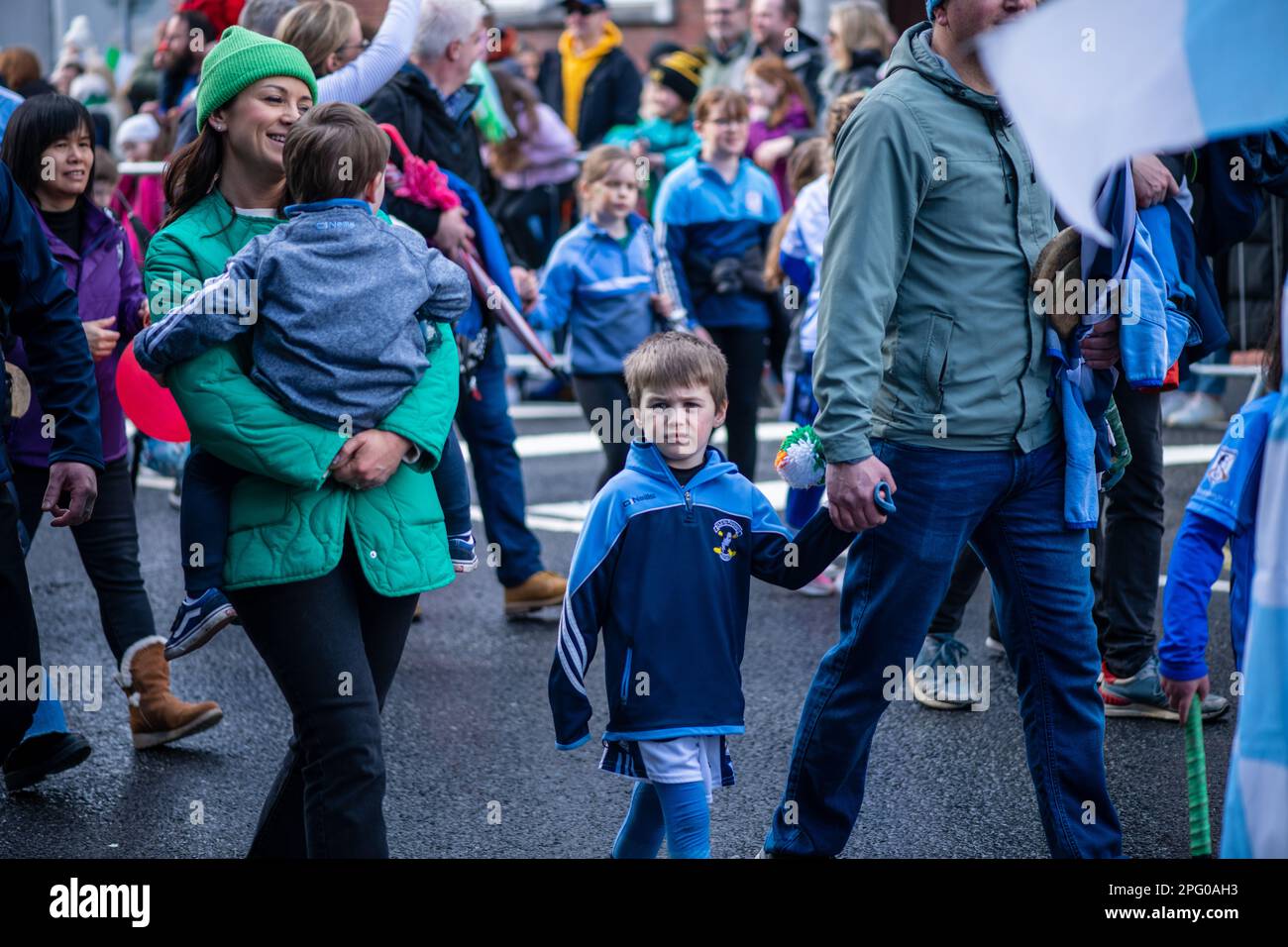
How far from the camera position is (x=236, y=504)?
3.53 m

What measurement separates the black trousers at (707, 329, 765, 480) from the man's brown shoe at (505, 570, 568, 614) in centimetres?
127

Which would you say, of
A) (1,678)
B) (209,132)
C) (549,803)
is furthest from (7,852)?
(209,132)

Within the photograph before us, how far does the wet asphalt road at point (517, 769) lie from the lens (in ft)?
14.8

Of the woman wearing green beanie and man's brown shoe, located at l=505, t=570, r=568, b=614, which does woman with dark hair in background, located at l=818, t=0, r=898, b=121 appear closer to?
man's brown shoe, located at l=505, t=570, r=568, b=614

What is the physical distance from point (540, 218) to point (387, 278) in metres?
9.28

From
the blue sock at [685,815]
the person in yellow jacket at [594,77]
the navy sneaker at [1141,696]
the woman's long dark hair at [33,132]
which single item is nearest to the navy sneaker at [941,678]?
the navy sneaker at [1141,696]

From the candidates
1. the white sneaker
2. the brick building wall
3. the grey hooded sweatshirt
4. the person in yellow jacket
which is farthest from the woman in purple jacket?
the brick building wall

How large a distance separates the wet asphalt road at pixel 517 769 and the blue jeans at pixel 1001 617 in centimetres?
60

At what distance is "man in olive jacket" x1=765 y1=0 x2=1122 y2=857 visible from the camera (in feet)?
11.8

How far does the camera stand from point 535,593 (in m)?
6.84

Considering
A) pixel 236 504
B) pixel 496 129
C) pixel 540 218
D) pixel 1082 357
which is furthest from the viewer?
pixel 540 218

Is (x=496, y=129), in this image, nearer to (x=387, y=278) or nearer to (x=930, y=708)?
(x=930, y=708)

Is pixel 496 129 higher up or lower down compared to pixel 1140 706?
A: higher up

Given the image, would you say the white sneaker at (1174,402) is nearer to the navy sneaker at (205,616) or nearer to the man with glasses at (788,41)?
the man with glasses at (788,41)
